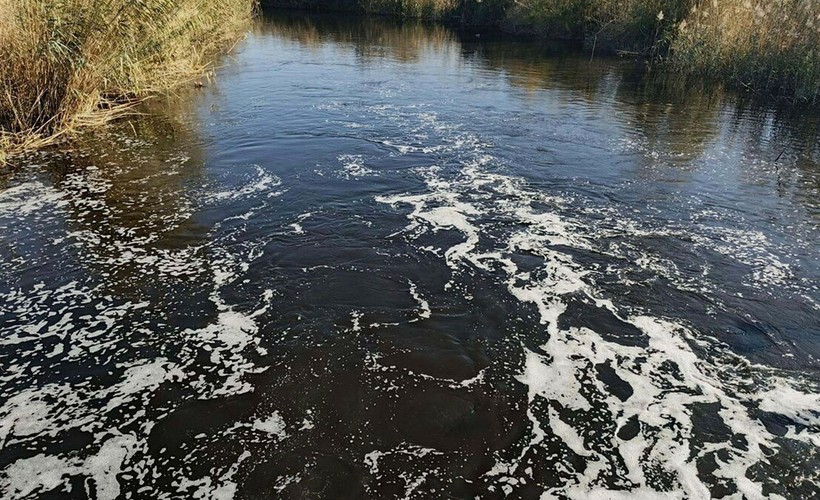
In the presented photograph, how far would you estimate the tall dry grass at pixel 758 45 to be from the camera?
14.0m

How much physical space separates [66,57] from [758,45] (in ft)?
57.5

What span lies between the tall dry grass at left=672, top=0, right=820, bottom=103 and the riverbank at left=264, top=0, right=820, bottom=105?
0.07ft

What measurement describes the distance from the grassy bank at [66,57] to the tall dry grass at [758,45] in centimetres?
1575

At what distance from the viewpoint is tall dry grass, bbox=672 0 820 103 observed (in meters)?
14.0

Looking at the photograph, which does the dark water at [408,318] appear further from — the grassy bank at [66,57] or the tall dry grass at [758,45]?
the tall dry grass at [758,45]

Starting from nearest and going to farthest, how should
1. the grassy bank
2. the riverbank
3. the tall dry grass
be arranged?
1. the grassy bank
2. the tall dry grass
3. the riverbank

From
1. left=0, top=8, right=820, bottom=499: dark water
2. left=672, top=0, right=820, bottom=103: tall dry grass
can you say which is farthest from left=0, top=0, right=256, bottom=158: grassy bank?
left=672, top=0, right=820, bottom=103: tall dry grass

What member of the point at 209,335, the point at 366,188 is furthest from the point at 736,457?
the point at 366,188

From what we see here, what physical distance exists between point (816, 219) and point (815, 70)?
8.87m

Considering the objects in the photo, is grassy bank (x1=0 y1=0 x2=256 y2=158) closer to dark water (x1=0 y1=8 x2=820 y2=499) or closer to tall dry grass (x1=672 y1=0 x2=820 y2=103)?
dark water (x1=0 y1=8 x2=820 y2=499)

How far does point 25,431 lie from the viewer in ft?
12.5

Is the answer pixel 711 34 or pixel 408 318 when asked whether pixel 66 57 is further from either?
pixel 711 34

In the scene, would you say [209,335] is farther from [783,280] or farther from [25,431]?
[783,280]

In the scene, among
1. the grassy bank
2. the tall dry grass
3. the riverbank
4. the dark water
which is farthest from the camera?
the riverbank
